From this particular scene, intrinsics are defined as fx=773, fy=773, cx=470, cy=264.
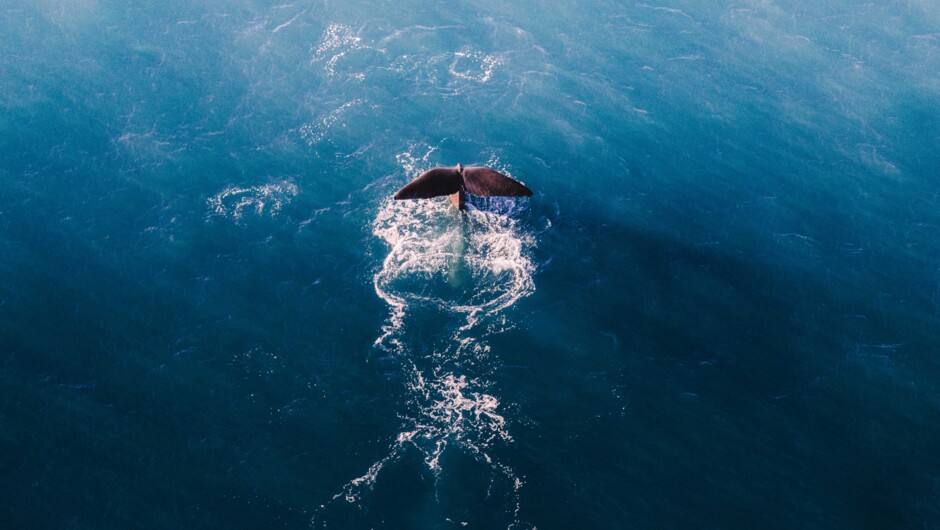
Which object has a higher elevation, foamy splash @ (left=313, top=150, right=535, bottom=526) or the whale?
the whale

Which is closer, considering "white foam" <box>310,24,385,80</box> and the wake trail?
the wake trail

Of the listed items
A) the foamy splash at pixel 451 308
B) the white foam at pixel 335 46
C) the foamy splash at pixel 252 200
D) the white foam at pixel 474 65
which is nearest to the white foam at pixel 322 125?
the white foam at pixel 335 46

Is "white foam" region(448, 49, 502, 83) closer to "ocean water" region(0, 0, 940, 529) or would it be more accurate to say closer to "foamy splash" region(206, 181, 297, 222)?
"ocean water" region(0, 0, 940, 529)

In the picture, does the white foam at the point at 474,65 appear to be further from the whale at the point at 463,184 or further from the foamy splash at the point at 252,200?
the foamy splash at the point at 252,200

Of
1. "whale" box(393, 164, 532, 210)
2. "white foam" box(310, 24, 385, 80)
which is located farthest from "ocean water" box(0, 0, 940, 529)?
"whale" box(393, 164, 532, 210)

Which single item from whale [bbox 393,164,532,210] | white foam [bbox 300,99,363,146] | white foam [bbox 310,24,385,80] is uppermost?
white foam [bbox 310,24,385,80]

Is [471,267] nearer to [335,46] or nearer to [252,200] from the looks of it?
[252,200]
